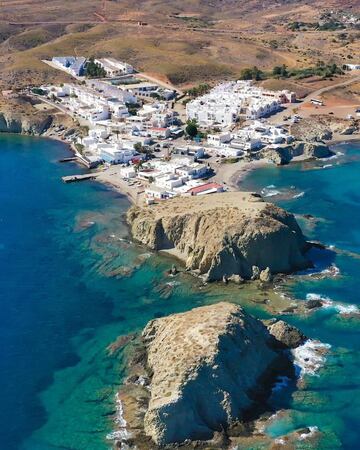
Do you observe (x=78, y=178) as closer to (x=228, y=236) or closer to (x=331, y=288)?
(x=228, y=236)

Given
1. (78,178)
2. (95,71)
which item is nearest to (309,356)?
(78,178)

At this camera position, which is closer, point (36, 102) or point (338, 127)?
point (338, 127)

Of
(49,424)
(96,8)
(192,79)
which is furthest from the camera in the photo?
(96,8)

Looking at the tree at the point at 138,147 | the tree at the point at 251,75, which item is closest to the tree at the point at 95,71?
the tree at the point at 251,75

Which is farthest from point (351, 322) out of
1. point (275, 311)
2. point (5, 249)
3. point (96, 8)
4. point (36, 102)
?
point (96, 8)

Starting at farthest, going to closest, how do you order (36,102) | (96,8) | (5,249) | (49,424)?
(96,8)
(36,102)
(5,249)
(49,424)

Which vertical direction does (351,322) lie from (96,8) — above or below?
below

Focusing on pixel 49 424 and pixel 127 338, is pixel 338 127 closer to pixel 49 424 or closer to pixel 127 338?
pixel 127 338

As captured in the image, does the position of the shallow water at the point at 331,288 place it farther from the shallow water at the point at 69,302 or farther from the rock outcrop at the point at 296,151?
the shallow water at the point at 69,302
